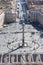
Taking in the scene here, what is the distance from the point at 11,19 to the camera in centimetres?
2127

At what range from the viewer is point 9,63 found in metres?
12.5

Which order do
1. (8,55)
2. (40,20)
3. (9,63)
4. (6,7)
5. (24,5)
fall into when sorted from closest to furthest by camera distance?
(9,63)
(8,55)
(40,20)
(6,7)
(24,5)

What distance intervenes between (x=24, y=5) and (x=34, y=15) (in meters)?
8.11

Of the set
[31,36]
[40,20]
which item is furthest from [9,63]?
[40,20]

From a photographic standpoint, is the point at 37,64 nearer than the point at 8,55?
Yes

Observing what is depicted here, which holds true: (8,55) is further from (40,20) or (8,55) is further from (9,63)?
(40,20)

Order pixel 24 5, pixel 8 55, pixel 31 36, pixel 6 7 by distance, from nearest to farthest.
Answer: pixel 8 55 → pixel 31 36 → pixel 6 7 → pixel 24 5

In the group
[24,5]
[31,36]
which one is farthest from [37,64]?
[24,5]

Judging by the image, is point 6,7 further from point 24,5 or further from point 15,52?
point 15,52

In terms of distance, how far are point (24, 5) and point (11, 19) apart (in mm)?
8259

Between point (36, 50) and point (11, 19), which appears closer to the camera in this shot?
point (36, 50)

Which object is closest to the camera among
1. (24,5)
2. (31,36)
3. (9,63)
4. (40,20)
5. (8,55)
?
(9,63)

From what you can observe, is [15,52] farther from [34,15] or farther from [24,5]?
[24,5]

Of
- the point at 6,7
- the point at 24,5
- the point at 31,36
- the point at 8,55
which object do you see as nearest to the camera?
the point at 8,55
